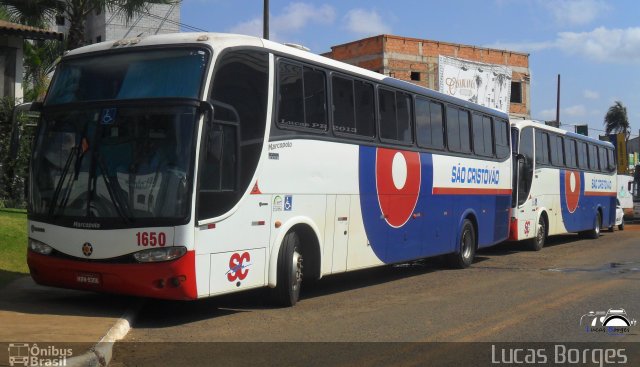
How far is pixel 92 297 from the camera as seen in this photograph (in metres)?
10.6

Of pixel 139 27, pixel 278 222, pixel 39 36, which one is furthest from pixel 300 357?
pixel 139 27

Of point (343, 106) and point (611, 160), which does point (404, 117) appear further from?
point (611, 160)

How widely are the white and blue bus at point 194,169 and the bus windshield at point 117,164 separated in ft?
0.05

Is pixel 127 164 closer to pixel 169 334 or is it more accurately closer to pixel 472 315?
pixel 169 334

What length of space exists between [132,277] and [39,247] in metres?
1.59

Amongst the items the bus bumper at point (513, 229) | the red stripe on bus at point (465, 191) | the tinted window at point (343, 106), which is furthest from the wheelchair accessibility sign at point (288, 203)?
the bus bumper at point (513, 229)

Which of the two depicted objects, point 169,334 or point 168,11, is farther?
point 168,11

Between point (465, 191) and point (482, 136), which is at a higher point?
point (482, 136)

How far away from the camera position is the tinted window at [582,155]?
24.8 m

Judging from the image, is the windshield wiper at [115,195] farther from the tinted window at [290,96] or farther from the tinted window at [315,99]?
the tinted window at [315,99]

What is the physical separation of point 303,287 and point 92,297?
372 cm

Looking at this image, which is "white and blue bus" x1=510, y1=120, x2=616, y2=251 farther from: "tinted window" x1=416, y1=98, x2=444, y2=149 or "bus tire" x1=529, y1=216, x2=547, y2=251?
"tinted window" x1=416, y1=98, x2=444, y2=149

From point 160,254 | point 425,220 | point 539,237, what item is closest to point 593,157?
point 539,237

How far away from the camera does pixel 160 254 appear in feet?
27.9
